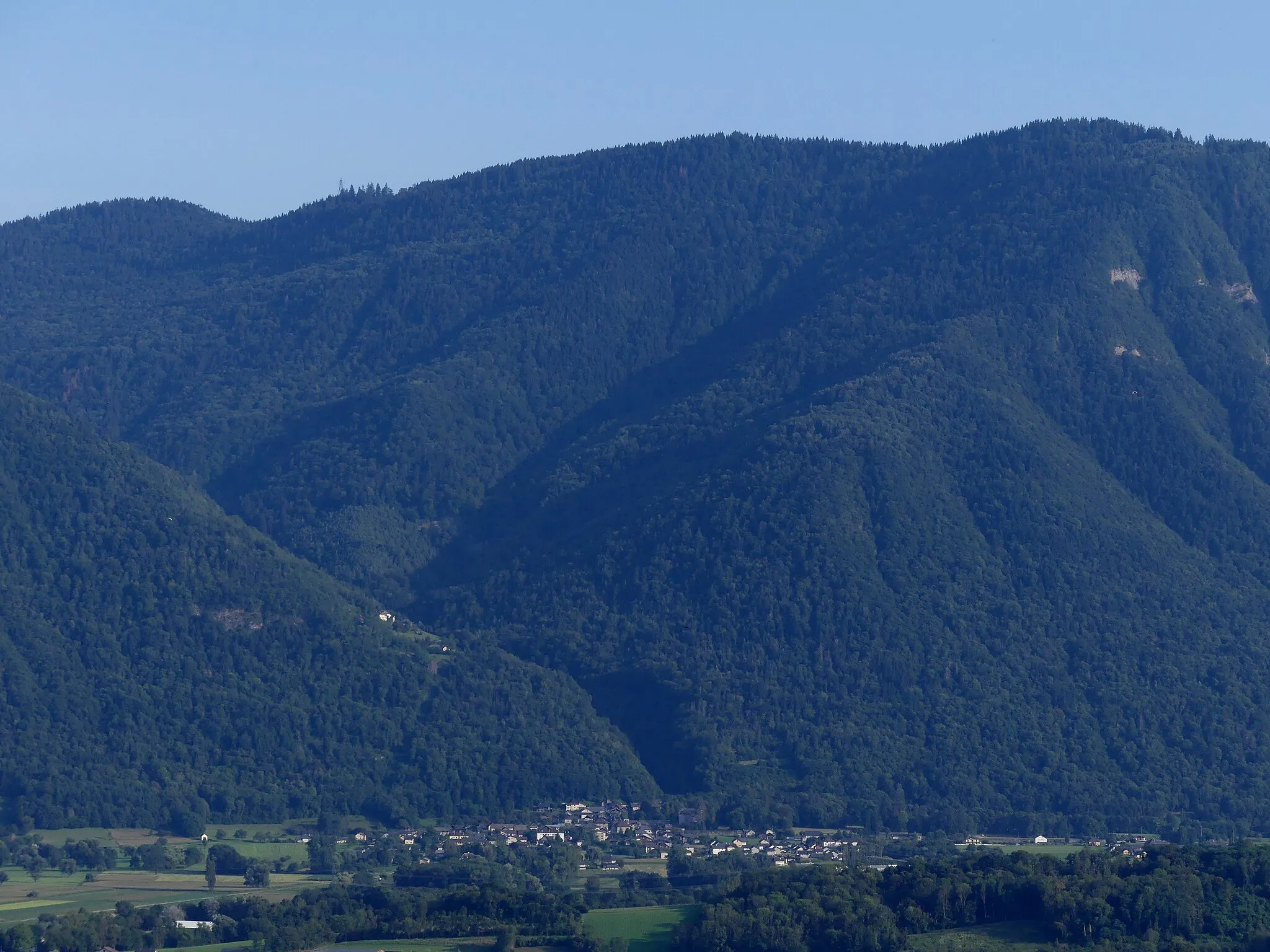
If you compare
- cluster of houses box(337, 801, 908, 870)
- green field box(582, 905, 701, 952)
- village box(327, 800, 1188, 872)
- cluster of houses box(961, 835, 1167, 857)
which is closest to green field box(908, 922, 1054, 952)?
green field box(582, 905, 701, 952)

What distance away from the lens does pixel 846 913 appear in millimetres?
112812

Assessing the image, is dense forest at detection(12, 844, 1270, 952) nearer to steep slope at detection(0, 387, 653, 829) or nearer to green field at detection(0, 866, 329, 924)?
green field at detection(0, 866, 329, 924)

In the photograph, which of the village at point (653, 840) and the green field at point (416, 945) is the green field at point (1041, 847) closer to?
the village at point (653, 840)

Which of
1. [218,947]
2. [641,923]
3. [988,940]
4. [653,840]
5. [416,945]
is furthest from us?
[653,840]

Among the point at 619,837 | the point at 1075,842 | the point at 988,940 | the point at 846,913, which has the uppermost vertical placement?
the point at 619,837

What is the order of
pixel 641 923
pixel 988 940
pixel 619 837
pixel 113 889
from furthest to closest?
pixel 619 837 < pixel 113 889 < pixel 641 923 < pixel 988 940

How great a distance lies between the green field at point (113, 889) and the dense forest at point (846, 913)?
6970mm

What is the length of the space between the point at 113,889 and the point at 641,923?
31.9 meters

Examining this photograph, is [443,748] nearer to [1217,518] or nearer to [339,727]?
[339,727]

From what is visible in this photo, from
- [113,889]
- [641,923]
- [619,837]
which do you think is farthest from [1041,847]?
[113,889]

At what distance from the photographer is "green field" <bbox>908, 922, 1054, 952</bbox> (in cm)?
10831

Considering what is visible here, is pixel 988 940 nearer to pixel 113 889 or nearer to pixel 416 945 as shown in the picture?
pixel 416 945

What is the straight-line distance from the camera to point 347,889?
13112cm

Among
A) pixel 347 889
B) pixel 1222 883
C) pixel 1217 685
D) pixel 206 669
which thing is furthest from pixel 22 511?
pixel 1222 883
